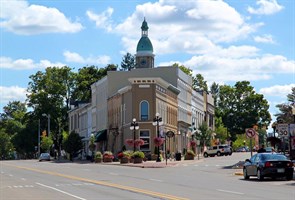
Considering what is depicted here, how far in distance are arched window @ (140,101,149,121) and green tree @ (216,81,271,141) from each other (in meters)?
78.0

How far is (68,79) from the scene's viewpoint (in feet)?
427

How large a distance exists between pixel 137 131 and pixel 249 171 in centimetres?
4605

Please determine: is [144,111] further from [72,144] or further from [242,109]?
[242,109]

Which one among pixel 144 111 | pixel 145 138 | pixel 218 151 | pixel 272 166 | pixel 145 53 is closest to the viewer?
pixel 272 166

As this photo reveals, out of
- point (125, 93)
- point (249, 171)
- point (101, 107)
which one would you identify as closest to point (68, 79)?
point (101, 107)

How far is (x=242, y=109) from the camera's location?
156500mm

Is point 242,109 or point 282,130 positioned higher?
point 242,109

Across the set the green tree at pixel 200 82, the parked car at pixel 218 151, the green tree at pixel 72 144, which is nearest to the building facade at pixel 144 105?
the green tree at pixel 72 144

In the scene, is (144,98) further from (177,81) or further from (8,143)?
(8,143)

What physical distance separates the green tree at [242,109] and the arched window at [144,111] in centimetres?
7805

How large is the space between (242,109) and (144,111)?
79.4 m

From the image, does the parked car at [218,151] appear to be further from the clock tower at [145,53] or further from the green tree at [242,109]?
the green tree at [242,109]

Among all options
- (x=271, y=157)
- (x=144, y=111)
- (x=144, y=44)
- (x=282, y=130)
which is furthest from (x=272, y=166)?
(x=144, y=44)

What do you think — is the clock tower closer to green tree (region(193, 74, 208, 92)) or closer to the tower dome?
the tower dome
